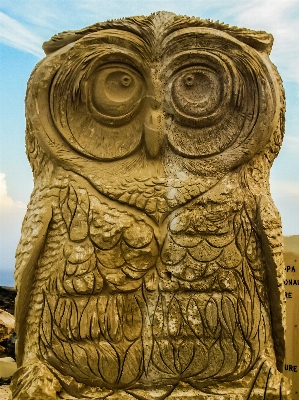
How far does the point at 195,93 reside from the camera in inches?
67.6

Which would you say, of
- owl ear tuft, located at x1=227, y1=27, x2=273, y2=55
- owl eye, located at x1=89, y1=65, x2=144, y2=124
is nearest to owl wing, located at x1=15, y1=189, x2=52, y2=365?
owl eye, located at x1=89, y1=65, x2=144, y2=124

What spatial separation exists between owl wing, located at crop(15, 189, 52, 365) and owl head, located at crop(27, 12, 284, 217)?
0.58 feet

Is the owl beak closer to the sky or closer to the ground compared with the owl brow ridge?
closer to the ground

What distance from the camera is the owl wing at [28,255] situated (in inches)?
63.5

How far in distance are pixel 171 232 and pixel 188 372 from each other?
0.46 metres

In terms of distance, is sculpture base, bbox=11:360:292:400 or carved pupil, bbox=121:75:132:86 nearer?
sculpture base, bbox=11:360:292:400

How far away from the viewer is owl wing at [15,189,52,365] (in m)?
1.61

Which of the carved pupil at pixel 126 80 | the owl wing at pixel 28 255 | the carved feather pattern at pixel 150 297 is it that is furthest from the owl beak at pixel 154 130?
the owl wing at pixel 28 255

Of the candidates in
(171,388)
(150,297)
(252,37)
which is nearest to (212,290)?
(150,297)

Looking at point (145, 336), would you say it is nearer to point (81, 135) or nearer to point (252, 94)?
point (81, 135)

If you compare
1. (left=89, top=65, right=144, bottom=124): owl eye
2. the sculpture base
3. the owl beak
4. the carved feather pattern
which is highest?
(left=89, top=65, right=144, bottom=124): owl eye

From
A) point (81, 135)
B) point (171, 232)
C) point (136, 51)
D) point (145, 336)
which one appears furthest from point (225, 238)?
point (136, 51)

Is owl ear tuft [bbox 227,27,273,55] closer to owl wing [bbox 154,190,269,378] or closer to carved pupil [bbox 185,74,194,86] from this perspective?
carved pupil [bbox 185,74,194,86]

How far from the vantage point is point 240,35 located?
1.76 meters
